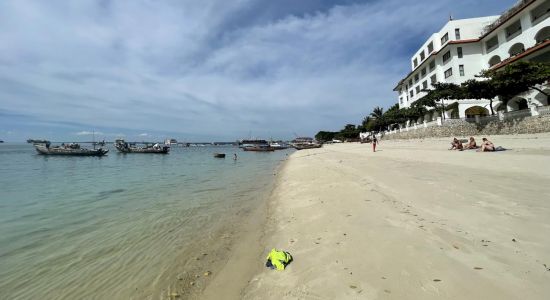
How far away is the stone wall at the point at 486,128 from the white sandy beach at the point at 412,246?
1564 centimetres

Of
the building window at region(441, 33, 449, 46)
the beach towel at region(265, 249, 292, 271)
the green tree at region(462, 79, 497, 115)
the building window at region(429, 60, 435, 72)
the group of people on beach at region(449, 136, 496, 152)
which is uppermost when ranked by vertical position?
the building window at region(441, 33, 449, 46)

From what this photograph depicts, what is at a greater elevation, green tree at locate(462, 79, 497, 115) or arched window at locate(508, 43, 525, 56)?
arched window at locate(508, 43, 525, 56)

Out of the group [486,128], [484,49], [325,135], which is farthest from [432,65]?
[325,135]

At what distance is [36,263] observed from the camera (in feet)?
21.9

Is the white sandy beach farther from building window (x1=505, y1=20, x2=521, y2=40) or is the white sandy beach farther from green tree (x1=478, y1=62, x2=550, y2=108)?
building window (x1=505, y1=20, x2=521, y2=40)

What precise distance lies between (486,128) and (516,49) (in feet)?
46.6

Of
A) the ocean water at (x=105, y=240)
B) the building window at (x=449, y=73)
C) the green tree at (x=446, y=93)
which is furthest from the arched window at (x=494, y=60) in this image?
the ocean water at (x=105, y=240)

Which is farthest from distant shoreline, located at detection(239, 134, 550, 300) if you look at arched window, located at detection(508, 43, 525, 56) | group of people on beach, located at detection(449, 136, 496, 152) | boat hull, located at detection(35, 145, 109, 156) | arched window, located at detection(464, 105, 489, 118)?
boat hull, located at detection(35, 145, 109, 156)

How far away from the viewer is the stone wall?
21.0m

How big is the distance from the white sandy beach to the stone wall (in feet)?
51.3

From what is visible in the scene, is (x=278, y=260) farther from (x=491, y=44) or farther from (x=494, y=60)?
(x=491, y=44)

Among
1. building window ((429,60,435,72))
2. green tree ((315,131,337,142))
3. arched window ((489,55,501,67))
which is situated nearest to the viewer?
arched window ((489,55,501,67))

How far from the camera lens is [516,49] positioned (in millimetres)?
32625

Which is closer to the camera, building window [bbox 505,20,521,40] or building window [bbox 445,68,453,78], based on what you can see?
building window [bbox 505,20,521,40]
